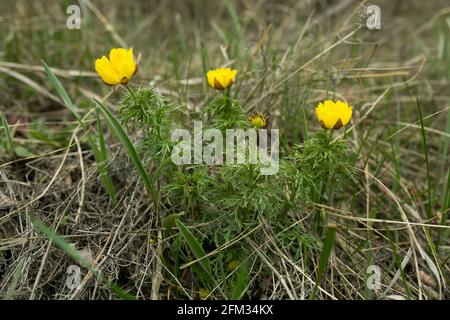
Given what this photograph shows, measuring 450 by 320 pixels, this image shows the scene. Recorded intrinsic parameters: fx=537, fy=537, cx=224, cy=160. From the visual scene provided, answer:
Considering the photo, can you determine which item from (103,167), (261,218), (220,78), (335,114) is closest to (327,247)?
(261,218)

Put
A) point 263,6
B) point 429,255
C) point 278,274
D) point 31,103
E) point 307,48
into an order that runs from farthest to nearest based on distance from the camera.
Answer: point 263,6, point 31,103, point 307,48, point 429,255, point 278,274

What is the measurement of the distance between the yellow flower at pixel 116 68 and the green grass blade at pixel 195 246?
420 millimetres

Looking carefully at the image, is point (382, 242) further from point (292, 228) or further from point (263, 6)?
point (263, 6)

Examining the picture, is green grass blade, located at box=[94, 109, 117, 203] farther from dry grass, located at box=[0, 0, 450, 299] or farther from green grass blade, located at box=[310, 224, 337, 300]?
green grass blade, located at box=[310, 224, 337, 300]

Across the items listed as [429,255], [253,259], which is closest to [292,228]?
[253,259]

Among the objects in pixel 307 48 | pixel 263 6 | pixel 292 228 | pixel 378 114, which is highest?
pixel 263 6

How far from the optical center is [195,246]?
1.51 meters

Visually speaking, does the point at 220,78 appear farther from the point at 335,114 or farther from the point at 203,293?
the point at 203,293

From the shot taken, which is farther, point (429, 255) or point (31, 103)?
point (31, 103)

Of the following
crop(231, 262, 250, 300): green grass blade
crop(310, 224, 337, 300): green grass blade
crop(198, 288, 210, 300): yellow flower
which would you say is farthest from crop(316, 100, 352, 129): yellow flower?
crop(198, 288, 210, 300): yellow flower

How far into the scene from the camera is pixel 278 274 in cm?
154

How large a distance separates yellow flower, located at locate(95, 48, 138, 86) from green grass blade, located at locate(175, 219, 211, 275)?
420mm
